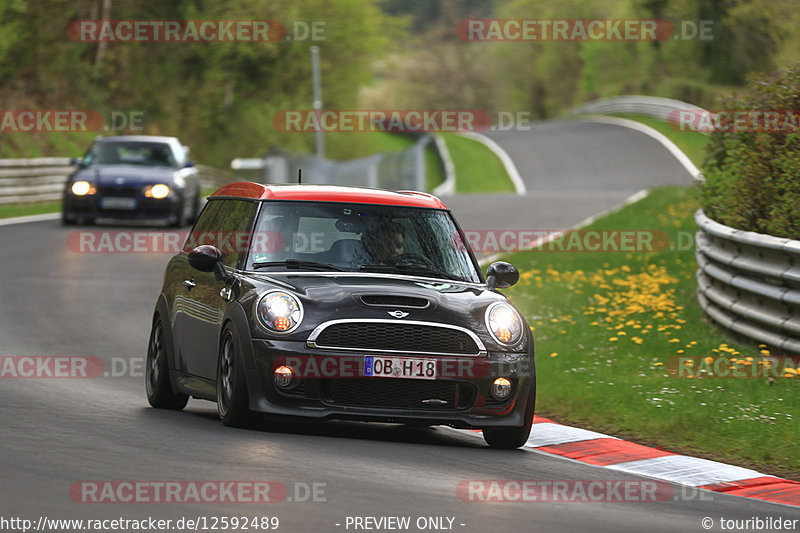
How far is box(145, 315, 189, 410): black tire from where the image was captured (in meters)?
10.6

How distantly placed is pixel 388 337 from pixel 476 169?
45.4m

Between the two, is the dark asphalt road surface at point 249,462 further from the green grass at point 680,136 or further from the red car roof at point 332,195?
the green grass at point 680,136

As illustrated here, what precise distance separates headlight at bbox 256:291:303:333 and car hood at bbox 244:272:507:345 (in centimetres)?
5

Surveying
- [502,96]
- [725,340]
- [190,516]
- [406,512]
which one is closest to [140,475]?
[190,516]

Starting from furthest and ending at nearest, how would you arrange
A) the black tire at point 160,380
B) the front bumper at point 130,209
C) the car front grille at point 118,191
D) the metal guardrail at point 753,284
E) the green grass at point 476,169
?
the green grass at point 476,169
the front bumper at point 130,209
the car front grille at point 118,191
the metal guardrail at point 753,284
the black tire at point 160,380

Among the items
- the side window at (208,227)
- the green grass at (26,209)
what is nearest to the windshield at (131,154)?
the green grass at (26,209)

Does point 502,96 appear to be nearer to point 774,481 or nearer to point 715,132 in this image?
point 715,132

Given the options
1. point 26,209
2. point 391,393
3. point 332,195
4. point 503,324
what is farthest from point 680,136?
point 391,393

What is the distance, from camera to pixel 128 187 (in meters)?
26.1

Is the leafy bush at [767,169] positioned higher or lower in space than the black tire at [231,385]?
higher

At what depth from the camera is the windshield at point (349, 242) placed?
9695 millimetres

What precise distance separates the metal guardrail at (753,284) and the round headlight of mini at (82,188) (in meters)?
13.5

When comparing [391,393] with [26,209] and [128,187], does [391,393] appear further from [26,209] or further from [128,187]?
[26,209]

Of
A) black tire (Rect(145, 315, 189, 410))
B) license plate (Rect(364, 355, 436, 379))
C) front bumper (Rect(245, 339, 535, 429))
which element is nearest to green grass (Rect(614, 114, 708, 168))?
black tire (Rect(145, 315, 189, 410))
